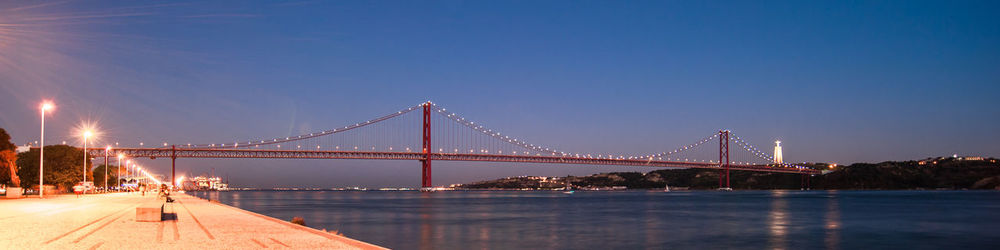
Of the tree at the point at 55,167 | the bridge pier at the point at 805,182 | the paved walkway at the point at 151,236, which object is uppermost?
the tree at the point at 55,167

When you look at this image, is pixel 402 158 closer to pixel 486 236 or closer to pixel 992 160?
pixel 486 236

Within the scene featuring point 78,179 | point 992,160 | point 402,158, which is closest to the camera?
point 78,179

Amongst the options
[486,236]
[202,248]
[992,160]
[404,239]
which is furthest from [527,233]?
[992,160]

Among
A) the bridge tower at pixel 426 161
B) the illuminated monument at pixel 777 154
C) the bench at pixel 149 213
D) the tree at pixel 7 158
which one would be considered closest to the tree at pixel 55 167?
the tree at pixel 7 158

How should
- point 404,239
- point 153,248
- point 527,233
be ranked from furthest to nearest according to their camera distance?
1. point 527,233
2. point 404,239
3. point 153,248

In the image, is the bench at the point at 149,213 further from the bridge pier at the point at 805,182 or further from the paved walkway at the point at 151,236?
the bridge pier at the point at 805,182

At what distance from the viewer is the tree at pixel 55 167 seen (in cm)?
5553

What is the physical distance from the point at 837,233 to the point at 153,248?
23493 millimetres

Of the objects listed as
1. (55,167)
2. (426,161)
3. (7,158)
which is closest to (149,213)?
(7,158)

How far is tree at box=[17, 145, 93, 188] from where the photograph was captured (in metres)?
55.5

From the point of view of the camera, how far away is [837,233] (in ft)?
87.3

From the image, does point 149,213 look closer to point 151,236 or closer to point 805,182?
point 151,236

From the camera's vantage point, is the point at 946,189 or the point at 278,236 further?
the point at 946,189

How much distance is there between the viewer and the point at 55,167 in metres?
56.5
